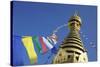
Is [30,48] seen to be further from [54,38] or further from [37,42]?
[54,38]

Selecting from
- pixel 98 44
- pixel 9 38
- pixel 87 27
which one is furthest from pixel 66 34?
pixel 9 38

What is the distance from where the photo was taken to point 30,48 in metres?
1.58

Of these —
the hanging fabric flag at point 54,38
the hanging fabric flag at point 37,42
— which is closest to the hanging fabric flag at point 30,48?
the hanging fabric flag at point 37,42

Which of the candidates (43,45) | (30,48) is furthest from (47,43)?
(30,48)

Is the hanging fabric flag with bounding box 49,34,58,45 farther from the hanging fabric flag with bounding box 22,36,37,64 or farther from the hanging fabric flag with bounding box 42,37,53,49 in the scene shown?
the hanging fabric flag with bounding box 22,36,37,64

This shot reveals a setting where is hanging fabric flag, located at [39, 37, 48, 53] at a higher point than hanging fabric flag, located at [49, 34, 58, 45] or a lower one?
lower

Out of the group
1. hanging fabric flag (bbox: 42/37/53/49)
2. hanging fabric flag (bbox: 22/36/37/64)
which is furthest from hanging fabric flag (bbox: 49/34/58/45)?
hanging fabric flag (bbox: 22/36/37/64)

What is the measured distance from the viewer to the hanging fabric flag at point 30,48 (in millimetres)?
1564

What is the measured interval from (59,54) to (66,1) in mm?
414

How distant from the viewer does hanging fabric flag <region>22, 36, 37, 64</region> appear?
1564mm

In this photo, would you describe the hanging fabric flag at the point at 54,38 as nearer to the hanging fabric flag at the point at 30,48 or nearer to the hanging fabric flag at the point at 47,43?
the hanging fabric flag at the point at 47,43

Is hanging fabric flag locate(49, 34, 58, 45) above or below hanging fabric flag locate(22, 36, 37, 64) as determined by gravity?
above

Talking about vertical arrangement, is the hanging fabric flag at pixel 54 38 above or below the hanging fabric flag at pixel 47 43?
above

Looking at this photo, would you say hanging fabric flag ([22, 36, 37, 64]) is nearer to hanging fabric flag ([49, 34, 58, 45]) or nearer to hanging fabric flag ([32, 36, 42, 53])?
hanging fabric flag ([32, 36, 42, 53])
